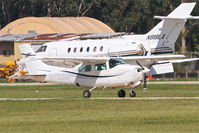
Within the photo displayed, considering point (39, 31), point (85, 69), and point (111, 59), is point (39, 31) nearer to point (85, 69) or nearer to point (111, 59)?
point (85, 69)

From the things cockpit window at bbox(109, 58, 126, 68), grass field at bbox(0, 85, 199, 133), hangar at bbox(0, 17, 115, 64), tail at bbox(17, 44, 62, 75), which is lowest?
grass field at bbox(0, 85, 199, 133)

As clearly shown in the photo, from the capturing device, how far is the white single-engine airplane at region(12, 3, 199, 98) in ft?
117

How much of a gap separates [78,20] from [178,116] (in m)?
57.3

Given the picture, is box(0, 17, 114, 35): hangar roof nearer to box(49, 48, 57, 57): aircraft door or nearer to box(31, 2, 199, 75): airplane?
box(49, 48, 57, 57): aircraft door

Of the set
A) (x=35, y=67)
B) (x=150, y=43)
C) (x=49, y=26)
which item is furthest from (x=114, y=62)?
(x=49, y=26)

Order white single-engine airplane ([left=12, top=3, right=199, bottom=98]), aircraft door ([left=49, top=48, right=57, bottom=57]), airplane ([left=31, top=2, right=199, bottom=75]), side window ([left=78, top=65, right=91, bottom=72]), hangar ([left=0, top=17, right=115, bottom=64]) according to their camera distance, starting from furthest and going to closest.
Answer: hangar ([left=0, top=17, right=115, bottom=64])
aircraft door ([left=49, top=48, right=57, bottom=57])
airplane ([left=31, top=2, right=199, bottom=75])
side window ([left=78, top=65, right=91, bottom=72])
white single-engine airplane ([left=12, top=3, right=199, bottom=98])

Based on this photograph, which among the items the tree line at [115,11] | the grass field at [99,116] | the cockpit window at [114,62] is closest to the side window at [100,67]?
the cockpit window at [114,62]

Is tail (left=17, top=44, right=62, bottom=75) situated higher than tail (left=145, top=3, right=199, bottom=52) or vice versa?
tail (left=145, top=3, right=199, bottom=52)

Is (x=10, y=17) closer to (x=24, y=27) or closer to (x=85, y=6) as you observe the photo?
(x=85, y=6)

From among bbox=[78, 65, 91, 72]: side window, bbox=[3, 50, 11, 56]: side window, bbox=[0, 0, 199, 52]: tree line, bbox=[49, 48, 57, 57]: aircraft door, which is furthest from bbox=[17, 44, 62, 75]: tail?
bbox=[0, 0, 199, 52]: tree line

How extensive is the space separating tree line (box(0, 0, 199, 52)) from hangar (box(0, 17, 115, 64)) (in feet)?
40.9

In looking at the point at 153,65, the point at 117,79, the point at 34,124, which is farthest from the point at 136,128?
the point at 153,65

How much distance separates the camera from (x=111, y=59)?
36.0 m

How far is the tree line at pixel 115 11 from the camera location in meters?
94.6
